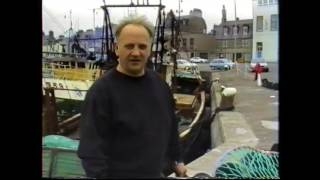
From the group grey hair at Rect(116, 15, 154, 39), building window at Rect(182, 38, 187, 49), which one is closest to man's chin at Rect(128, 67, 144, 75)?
grey hair at Rect(116, 15, 154, 39)

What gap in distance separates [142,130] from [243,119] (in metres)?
6.95

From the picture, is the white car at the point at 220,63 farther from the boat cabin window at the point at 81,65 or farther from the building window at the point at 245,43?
the boat cabin window at the point at 81,65

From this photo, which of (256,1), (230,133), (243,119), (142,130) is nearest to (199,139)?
(230,133)

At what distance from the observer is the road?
552cm

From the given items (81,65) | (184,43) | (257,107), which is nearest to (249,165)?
(81,65)

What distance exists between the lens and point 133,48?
56.1 inches

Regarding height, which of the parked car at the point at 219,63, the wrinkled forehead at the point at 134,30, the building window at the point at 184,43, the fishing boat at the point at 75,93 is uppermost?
the building window at the point at 184,43

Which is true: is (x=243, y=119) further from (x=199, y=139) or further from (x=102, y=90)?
(x=102, y=90)

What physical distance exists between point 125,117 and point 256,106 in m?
8.50

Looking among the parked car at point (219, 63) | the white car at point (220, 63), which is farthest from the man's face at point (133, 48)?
the parked car at point (219, 63)

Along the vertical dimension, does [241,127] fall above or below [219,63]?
below

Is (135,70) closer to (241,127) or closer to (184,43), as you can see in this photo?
(184,43)

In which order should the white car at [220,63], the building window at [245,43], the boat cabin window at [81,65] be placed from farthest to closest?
the white car at [220,63]
the boat cabin window at [81,65]
the building window at [245,43]

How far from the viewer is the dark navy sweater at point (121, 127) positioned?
1.42 meters
